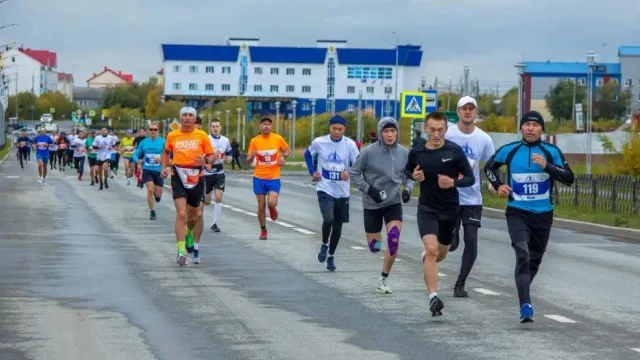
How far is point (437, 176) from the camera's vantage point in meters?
12.5

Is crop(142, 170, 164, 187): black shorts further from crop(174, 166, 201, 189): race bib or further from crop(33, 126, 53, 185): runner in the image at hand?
crop(33, 126, 53, 185): runner

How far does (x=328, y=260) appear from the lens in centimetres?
1628

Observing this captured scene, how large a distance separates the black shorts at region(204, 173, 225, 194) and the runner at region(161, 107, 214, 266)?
18.5 ft

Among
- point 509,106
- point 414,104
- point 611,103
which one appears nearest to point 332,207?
point 414,104

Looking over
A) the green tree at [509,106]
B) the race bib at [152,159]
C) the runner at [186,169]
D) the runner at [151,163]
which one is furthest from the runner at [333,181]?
the green tree at [509,106]

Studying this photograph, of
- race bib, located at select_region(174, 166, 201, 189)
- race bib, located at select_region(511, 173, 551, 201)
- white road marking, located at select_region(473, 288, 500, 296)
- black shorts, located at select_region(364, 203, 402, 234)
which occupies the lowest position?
white road marking, located at select_region(473, 288, 500, 296)

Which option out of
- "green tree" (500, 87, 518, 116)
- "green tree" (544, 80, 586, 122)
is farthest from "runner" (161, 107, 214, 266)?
"green tree" (500, 87, 518, 116)

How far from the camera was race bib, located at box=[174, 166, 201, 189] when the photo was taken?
16625 mm

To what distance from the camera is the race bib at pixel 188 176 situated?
16.6m

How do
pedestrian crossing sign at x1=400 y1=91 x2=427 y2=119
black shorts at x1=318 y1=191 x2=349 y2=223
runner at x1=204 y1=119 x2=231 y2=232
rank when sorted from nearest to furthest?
black shorts at x1=318 y1=191 x2=349 y2=223
runner at x1=204 y1=119 x2=231 y2=232
pedestrian crossing sign at x1=400 y1=91 x2=427 y2=119

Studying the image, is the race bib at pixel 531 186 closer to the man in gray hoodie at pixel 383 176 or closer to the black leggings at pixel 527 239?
the black leggings at pixel 527 239

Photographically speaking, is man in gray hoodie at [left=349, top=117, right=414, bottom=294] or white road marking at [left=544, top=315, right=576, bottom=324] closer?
white road marking at [left=544, top=315, right=576, bottom=324]

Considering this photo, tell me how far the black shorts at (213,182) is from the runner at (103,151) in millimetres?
16534

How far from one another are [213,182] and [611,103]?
125804 mm
